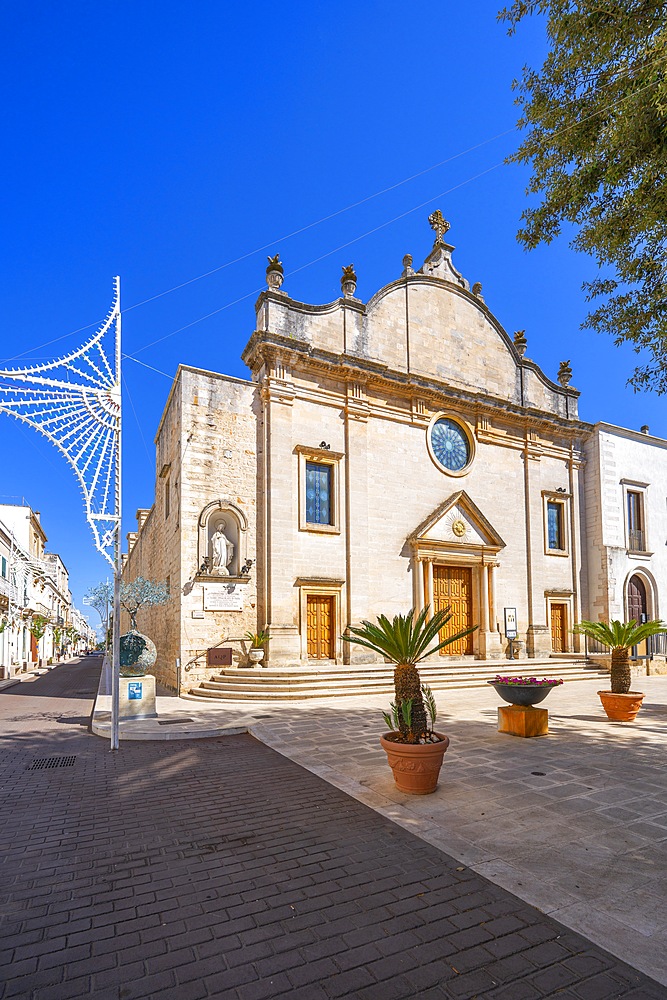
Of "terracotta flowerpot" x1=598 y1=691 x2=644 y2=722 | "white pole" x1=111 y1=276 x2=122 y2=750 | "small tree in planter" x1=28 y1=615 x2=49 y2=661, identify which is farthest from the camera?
"small tree in planter" x1=28 y1=615 x2=49 y2=661

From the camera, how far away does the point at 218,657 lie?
14.9 meters

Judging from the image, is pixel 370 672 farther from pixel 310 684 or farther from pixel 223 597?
pixel 223 597

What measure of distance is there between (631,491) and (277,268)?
17.6m

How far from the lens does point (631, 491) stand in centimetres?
2450

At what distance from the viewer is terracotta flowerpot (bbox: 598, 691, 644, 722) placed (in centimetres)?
1011

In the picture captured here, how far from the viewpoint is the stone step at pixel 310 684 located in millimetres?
13328

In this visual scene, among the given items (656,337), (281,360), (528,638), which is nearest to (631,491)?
(528,638)

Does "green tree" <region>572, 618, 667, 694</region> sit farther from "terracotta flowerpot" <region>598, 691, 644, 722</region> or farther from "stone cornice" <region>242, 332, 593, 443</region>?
"stone cornice" <region>242, 332, 593, 443</region>

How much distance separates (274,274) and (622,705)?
47.5ft

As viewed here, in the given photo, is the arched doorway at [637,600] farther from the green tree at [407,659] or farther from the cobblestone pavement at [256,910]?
the cobblestone pavement at [256,910]

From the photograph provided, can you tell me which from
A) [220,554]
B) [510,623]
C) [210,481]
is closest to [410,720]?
[220,554]

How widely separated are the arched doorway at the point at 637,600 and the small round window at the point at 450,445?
9.39 m

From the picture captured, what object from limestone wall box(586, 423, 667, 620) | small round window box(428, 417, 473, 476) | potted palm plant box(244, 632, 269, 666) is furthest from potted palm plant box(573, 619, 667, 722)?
limestone wall box(586, 423, 667, 620)

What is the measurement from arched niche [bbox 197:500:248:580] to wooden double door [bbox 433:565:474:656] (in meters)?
7.12
